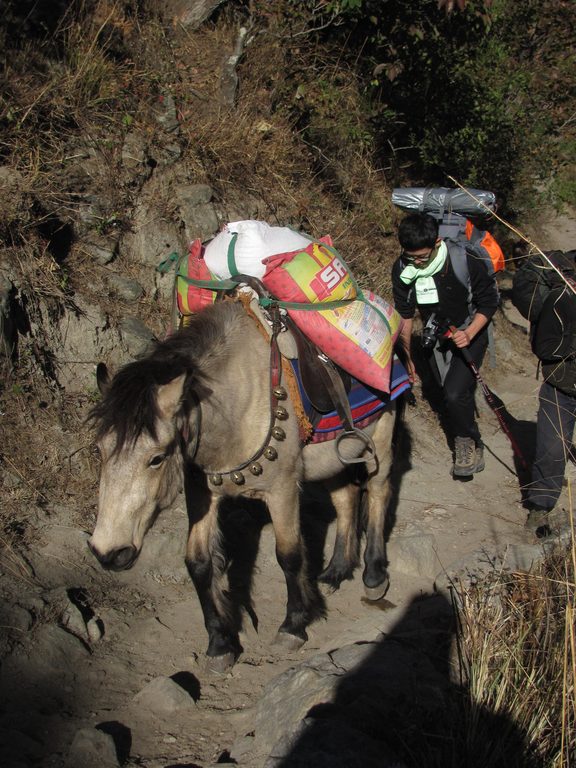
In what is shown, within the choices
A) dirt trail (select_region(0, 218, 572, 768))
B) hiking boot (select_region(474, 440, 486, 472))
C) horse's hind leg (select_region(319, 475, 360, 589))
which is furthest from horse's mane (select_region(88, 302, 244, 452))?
hiking boot (select_region(474, 440, 486, 472))

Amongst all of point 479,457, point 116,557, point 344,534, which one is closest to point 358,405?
point 344,534

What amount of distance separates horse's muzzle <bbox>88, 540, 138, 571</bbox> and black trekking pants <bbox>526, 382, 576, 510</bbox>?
3227mm

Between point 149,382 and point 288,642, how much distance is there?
78.2 inches

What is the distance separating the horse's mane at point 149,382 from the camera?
10.1 ft

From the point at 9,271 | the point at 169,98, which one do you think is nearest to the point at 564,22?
the point at 169,98

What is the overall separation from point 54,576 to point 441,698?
262 centimetres

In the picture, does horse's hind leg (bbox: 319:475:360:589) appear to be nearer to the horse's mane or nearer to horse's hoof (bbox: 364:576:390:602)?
horse's hoof (bbox: 364:576:390:602)

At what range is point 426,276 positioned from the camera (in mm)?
5684

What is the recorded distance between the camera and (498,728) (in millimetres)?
2586

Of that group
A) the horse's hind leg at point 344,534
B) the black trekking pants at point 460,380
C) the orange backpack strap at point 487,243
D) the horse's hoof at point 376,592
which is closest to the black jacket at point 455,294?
the orange backpack strap at point 487,243

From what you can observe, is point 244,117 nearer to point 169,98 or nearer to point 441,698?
point 169,98

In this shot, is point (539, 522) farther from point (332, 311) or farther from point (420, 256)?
point (332, 311)

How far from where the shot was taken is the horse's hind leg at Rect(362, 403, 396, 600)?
192 inches

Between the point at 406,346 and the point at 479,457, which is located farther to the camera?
the point at 479,457
